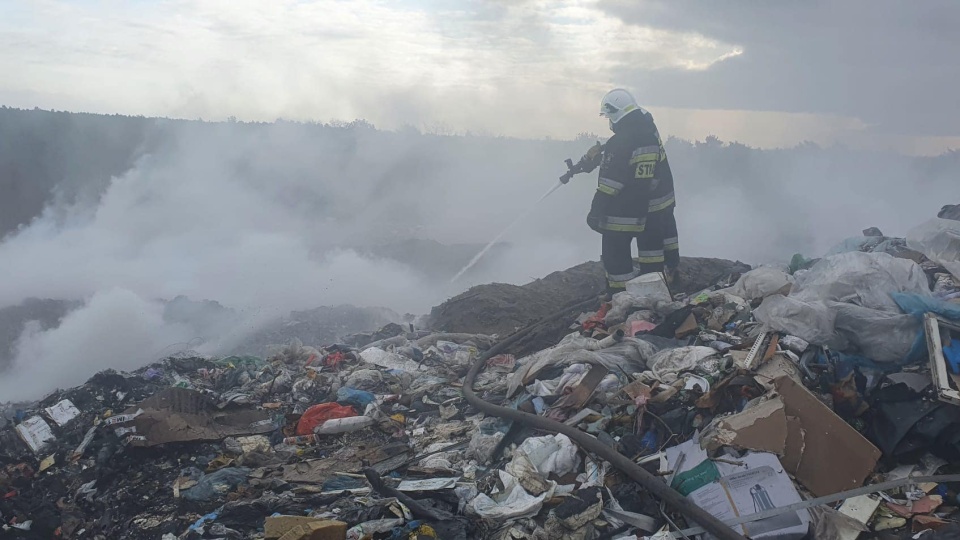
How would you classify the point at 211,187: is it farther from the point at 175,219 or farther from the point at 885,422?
the point at 885,422

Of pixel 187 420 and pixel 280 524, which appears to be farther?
pixel 187 420

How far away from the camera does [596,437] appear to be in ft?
11.5

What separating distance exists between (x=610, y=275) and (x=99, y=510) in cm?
466

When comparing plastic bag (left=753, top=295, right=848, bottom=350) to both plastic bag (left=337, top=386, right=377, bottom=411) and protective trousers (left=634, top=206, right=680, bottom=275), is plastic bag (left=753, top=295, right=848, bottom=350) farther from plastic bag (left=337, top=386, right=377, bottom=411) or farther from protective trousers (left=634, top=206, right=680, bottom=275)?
plastic bag (left=337, top=386, right=377, bottom=411)

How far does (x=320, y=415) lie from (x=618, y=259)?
3.26m

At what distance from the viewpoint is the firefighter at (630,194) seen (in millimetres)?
6027

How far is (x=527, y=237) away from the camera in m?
17.9

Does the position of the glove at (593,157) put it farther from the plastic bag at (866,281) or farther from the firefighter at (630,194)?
the plastic bag at (866,281)

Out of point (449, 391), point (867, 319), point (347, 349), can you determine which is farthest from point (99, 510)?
point (867, 319)

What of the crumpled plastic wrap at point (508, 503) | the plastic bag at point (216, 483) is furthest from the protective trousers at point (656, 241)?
the plastic bag at point (216, 483)

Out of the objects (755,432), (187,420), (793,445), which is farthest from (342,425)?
(793,445)

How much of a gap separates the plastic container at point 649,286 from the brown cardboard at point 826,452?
7.95 ft

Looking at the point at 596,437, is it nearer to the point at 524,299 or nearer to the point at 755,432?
the point at 755,432

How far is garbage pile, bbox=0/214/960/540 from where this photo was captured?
9.63 feet
